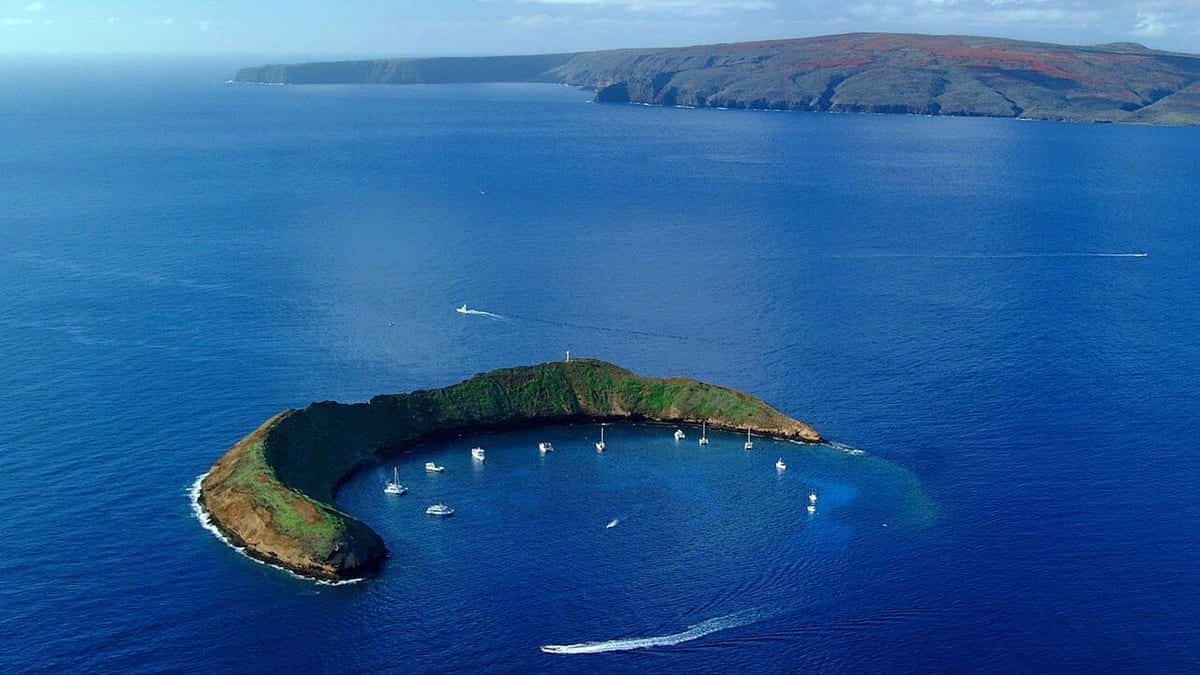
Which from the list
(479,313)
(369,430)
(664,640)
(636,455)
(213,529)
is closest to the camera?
(664,640)

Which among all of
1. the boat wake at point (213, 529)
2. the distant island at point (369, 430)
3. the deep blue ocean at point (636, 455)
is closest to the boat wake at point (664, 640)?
the deep blue ocean at point (636, 455)

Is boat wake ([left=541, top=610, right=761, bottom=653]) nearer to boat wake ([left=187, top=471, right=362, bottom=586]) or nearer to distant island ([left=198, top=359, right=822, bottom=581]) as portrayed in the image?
boat wake ([left=187, top=471, right=362, bottom=586])

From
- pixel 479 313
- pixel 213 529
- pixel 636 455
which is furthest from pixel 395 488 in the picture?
pixel 479 313

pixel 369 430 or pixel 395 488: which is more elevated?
pixel 369 430

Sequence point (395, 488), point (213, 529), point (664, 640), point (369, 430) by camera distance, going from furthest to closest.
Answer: point (369, 430), point (395, 488), point (213, 529), point (664, 640)

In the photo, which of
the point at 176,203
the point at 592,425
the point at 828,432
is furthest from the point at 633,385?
the point at 176,203

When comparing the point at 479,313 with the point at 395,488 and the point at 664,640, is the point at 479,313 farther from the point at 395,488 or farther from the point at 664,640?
the point at 664,640

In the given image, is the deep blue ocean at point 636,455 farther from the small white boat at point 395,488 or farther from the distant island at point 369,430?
the distant island at point 369,430
